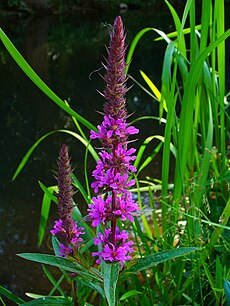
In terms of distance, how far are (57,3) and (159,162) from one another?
9483 millimetres

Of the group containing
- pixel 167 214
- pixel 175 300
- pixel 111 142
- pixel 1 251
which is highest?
pixel 111 142

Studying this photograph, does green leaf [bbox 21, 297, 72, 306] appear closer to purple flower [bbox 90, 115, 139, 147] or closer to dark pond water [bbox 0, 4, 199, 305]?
purple flower [bbox 90, 115, 139, 147]

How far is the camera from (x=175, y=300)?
3.97 feet

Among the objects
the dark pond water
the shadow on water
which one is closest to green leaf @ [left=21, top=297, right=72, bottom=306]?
the shadow on water

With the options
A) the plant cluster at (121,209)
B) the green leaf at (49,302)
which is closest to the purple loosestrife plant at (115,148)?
the plant cluster at (121,209)

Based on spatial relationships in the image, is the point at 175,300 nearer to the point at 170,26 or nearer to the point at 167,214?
the point at 167,214

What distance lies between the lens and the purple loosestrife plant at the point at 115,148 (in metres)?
0.65

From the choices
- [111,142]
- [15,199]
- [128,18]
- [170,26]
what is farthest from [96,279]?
[128,18]

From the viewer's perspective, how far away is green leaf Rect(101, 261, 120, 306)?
667 millimetres

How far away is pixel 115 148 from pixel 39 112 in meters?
3.15

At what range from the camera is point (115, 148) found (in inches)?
27.1

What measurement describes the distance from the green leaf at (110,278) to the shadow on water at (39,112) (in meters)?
0.38

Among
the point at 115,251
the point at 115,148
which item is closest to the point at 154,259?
the point at 115,251

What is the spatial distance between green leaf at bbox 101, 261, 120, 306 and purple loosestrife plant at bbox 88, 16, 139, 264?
1 cm
